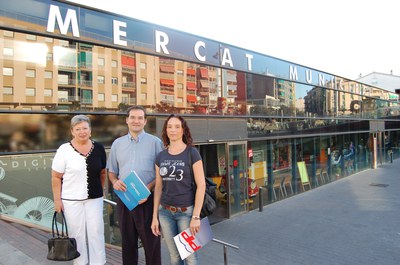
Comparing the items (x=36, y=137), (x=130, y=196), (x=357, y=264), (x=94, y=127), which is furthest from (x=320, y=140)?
(x=130, y=196)

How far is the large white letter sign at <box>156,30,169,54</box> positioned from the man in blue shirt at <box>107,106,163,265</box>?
498 cm

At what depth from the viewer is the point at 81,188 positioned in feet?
9.65

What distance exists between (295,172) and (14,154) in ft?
34.1

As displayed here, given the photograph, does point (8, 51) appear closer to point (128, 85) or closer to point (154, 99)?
point (128, 85)

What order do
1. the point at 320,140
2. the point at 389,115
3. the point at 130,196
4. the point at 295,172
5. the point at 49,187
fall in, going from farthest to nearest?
the point at 389,115, the point at 320,140, the point at 295,172, the point at 49,187, the point at 130,196

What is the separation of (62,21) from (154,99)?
2.53 meters

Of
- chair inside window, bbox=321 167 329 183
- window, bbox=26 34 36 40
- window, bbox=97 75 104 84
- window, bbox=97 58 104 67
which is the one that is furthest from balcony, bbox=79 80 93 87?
chair inside window, bbox=321 167 329 183

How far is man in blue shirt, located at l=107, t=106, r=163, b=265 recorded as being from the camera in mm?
3154

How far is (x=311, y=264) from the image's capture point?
611 cm

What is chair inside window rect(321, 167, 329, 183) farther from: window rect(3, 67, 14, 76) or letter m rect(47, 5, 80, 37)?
window rect(3, 67, 14, 76)

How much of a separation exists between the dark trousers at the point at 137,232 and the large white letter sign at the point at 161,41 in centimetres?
535

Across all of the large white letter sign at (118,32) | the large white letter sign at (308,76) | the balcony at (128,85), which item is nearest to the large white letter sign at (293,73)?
the large white letter sign at (308,76)

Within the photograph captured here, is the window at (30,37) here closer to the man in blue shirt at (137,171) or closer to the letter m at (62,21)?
the letter m at (62,21)

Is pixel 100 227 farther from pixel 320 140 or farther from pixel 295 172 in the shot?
pixel 320 140
